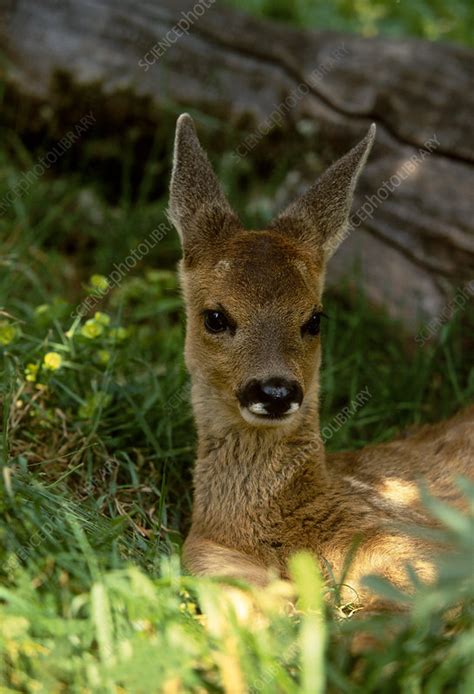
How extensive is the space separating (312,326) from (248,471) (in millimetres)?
738

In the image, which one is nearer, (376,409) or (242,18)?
(376,409)

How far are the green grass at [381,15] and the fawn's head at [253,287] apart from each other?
434cm

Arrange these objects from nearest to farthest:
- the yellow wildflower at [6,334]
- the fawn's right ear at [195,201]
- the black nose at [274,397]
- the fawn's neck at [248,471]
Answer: the black nose at [274,397] → the fawn's neck at [248,471] → the fawn's right ear at [195,201] → the yellow wildflower at [6,334]

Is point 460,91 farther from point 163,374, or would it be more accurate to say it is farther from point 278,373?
point 278,373

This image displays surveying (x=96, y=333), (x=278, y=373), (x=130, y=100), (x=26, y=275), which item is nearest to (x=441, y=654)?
(x=278, y=373)

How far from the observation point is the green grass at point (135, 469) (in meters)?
2.82

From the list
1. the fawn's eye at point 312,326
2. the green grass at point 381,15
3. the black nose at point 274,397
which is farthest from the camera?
the green grass at point 381,15

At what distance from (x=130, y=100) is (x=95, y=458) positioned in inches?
143

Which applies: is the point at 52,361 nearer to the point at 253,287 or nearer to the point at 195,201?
the point at 195,201

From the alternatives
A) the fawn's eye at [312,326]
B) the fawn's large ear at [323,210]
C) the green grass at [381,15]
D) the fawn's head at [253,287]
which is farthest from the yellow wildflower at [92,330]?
the green grass at [381,15]

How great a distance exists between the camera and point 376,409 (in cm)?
577

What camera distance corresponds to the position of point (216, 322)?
443 cm

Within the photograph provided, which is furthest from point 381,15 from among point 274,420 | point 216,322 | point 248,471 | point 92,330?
point 274,420

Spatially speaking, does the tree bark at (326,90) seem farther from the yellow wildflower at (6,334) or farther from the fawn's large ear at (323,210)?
the yellow wildflower at (6,334)
